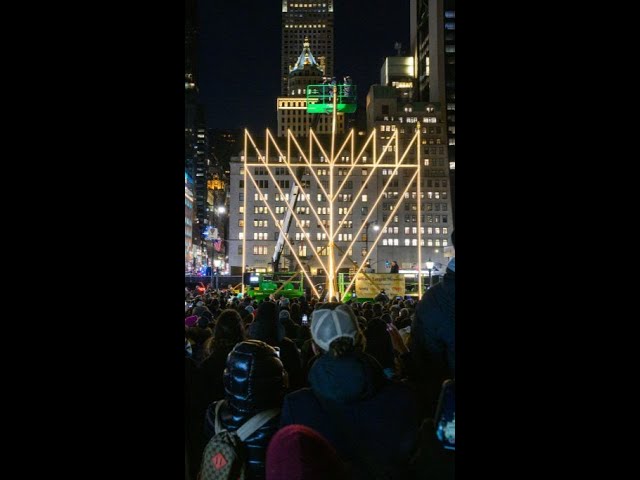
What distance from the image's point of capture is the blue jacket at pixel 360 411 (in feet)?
8.86

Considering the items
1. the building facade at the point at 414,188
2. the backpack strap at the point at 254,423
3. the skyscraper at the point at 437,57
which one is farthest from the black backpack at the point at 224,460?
the skyscraper at the point at 437,57

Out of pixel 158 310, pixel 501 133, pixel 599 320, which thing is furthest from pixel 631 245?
pixel 158 310

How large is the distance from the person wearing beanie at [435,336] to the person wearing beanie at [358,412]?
1.48 m

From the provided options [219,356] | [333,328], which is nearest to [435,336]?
[333,328]

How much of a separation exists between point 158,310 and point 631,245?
225 centimetres

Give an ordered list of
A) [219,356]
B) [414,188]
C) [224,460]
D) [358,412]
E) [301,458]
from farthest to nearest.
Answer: [414,188] < [219,356] < [358,412] < [224,460] < [301,458]

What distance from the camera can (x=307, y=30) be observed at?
146 meters

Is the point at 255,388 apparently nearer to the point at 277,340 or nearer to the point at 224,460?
the point at 224,460

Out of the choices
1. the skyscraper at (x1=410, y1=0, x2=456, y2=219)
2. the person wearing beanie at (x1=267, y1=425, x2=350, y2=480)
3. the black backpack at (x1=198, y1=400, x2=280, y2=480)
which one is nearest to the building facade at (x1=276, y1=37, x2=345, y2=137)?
the skyscraper at (x1=410, y1=0, x2=456, y2=219)

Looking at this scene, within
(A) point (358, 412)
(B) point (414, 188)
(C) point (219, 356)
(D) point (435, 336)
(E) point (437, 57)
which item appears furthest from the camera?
(E) point (437, 57)

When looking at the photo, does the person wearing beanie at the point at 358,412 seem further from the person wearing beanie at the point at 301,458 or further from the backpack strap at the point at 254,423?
the person wearing beanie at the point at 301,458

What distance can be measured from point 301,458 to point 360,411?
1.11 m

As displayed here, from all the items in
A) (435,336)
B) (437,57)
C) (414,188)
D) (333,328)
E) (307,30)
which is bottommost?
(435,336)

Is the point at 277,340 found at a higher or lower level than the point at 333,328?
lower
